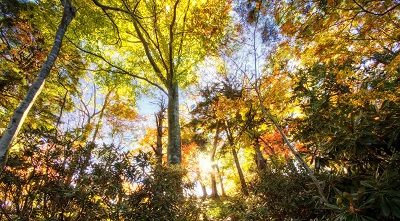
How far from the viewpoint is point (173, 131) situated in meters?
6.25

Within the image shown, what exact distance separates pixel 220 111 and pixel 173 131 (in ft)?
12.1

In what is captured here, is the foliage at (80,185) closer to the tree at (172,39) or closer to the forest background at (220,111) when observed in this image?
the forest background at (220,111)

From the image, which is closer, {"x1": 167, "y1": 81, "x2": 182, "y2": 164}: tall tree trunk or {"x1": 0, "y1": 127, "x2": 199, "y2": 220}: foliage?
{"x1": 0, "y1": 127, "x2": 199, "y2": 220}: foliage

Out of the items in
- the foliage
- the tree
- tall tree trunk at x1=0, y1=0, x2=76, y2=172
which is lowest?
the foliage

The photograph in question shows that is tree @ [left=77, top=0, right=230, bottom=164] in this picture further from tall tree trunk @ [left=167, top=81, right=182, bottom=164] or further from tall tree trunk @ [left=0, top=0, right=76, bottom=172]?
tall tree trunk @ [left=0, top=0, right=76, bottom=172]

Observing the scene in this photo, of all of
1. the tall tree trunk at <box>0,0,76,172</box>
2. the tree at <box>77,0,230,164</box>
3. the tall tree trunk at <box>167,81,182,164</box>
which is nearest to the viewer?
the tall tree trunk at <box>0,0,76,172</box>

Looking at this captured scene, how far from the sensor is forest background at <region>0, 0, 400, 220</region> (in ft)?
7.84

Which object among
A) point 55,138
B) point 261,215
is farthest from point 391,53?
point 55,138

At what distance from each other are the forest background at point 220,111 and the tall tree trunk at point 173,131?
0.04 meters

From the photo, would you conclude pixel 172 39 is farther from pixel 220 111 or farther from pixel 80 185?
pixel 80 185

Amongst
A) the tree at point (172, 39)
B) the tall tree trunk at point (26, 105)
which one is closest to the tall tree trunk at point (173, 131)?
the tree at point (172, 39)

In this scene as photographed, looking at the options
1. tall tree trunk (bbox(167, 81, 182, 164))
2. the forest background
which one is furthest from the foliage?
tall tree trunk (bbox(167, 81, 182, 164))

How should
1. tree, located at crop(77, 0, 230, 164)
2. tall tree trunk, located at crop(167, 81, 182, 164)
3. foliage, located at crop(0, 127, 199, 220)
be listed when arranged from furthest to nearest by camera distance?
1. tree, located at crop(77, 0, 230, 164)
2. tall tree trunk, located at crop(167, 81, 182, 164)
3. foliage, located at crop(0, 127, 199, 220)

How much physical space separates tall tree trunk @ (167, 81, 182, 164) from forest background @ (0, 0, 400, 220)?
39 mm
